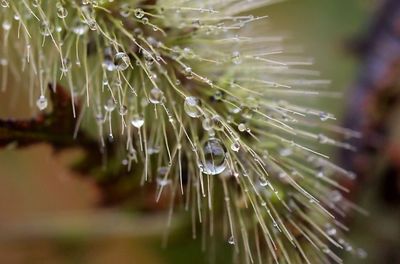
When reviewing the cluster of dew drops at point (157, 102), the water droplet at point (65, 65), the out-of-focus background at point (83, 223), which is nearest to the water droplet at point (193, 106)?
the cluster of dew drops at point (157, 102)

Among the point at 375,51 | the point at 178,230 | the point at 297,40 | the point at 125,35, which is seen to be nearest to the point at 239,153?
the point at 125,35

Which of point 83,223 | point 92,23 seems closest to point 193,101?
point 92,23

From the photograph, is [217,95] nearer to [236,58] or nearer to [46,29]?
[236,58]

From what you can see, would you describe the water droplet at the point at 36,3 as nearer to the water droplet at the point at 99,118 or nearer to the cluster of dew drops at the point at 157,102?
the cluster of dew drops at the point at 157,102

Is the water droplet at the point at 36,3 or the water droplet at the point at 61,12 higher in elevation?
the water droplet at the point at 36,3

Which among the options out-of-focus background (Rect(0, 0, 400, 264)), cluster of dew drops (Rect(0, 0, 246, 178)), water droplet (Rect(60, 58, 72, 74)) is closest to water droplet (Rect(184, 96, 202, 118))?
cluster of dew drops (Rect(0, 0, 246, 178))
